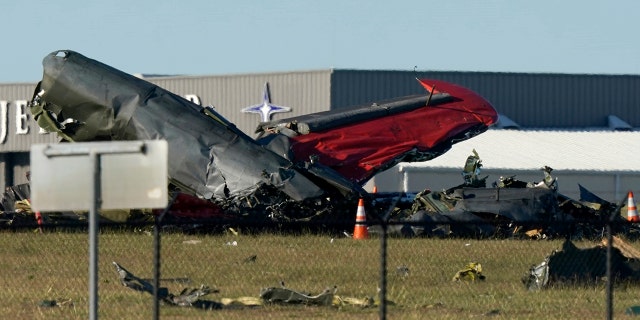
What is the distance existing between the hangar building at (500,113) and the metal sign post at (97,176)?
120 feet

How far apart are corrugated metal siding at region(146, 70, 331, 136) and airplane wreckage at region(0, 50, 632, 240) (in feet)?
79.1

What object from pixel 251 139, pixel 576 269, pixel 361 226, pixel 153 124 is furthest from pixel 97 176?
pixel 251 139

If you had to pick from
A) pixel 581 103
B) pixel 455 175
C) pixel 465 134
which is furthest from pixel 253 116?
pixel 465 134

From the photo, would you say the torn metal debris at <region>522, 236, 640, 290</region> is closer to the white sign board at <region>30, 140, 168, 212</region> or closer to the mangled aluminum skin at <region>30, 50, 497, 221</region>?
Result: the mangled aluminum skin at <region>30, 50, 497, 221</region>

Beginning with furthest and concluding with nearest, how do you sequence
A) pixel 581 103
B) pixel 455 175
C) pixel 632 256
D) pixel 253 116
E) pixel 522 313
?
pixel 581 103
pixel 253 116
pixel 455 175
pixel 632 256
pixel 522 313

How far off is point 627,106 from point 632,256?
41542mm

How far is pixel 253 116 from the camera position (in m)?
55.4

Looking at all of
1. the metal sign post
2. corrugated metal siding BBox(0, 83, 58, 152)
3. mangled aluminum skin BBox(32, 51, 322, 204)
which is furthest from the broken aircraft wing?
corrugated metal siding BBox(0, 83, 58, 152)

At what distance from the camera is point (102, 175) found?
993 cm

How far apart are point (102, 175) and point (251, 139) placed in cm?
1635

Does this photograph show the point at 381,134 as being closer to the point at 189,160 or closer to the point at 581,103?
the point at 189,160

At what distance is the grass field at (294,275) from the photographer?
1577cm

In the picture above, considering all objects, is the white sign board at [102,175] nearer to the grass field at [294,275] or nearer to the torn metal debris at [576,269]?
the grass field at [294,275]

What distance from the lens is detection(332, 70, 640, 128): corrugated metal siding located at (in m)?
57.1
